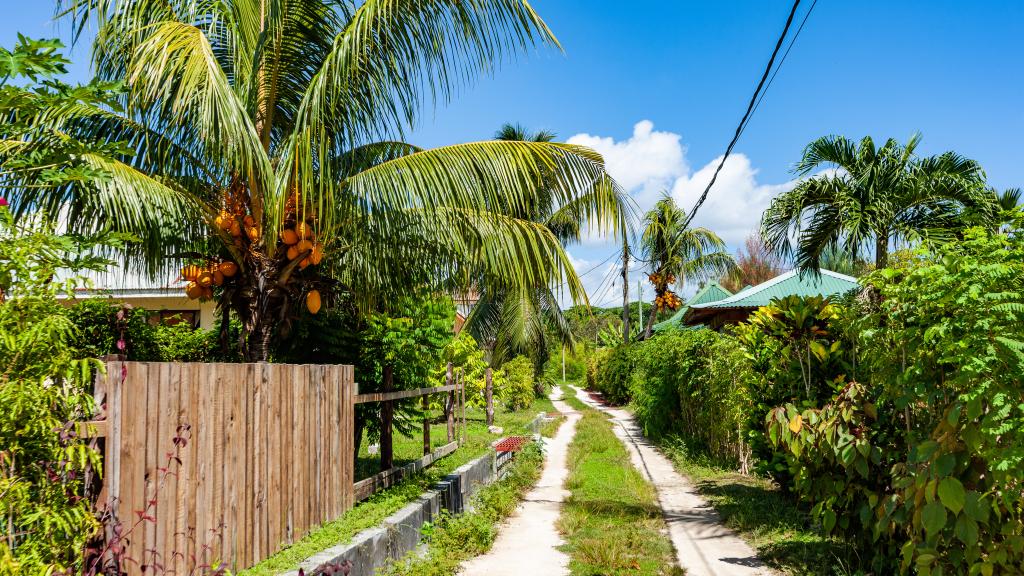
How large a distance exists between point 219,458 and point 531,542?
3.63 metres

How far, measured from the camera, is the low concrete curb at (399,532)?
4441mm

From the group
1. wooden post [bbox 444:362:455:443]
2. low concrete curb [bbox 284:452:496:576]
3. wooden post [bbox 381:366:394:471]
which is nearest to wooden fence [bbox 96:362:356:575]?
low concrete curb [bbox 284:452:496:576]

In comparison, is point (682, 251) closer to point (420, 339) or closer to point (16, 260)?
point (420, 339)

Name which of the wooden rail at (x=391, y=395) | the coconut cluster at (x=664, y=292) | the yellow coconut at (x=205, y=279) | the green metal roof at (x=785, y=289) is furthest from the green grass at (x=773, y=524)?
the coconut cluster at (x=664, y=292)

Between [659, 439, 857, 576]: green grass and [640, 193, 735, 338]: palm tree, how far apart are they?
51.8ft

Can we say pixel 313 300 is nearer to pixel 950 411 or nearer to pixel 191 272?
pixel 191 272

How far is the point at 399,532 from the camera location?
5473 mm

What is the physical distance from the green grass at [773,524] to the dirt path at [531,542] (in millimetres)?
1825

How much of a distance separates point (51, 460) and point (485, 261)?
4.13 metres

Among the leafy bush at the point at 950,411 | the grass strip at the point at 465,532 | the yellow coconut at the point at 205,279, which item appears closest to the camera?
the leafy bush at the point at 950,411

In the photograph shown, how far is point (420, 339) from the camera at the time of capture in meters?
8.12

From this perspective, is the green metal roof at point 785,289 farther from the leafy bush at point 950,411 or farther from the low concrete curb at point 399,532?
the leafy bush at point 950,411

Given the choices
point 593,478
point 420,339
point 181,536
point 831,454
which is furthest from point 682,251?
point 181,536

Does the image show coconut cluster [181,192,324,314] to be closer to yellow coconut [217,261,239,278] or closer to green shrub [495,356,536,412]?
yellow coconut [217,261,239,278]
